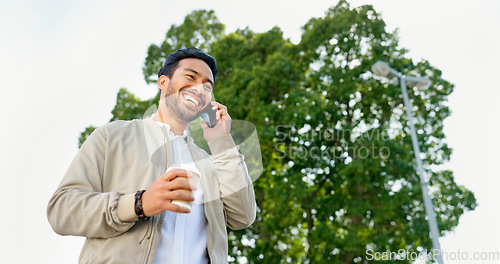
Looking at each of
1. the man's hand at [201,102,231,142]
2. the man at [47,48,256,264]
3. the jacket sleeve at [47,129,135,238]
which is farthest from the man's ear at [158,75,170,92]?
the jacket sleeve at [47,129,135,238]

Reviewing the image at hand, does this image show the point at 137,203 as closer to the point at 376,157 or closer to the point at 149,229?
the point at 149,229

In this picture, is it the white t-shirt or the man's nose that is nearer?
the white t-shirt

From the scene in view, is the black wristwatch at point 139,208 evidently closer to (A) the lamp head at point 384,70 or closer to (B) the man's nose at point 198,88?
(B) the man's nose at point 198,88

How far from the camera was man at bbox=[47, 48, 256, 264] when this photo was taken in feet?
4.88

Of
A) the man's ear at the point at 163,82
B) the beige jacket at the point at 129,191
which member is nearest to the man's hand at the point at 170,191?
the beige jacket at the point at 129,191

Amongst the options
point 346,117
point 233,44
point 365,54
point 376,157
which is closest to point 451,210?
point 376,157

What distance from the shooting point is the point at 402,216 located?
11.2 meters

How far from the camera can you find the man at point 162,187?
4.88 feet

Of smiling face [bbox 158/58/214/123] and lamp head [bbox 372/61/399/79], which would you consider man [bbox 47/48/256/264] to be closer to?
smiling face [bbox 158/58/214/123]

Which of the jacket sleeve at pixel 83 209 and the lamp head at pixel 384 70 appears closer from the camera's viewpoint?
the jacket sleeve at pixel 83 209

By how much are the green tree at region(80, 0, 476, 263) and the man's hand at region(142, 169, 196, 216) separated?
377 inches

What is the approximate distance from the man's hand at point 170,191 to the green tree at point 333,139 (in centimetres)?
957

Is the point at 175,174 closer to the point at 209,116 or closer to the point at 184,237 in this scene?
the point at 184,237

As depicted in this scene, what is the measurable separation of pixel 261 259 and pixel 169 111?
34.0 feet
